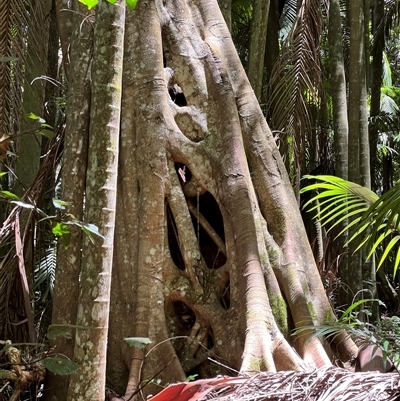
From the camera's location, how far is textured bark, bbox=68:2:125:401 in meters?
2.60

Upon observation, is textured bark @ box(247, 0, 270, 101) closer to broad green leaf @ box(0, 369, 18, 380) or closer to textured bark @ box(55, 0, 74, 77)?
textured bark @ box(55, 0, 74, 77)

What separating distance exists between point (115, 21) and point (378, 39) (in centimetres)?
759

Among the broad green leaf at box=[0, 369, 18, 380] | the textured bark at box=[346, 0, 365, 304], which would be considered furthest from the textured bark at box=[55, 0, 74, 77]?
the textured bark at box=[346, 0, 365, 304]

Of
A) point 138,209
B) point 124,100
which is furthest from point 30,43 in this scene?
point 138,209

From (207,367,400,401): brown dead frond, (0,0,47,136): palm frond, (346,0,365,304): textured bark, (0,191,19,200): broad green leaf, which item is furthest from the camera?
(346,0,365,304): textured bark

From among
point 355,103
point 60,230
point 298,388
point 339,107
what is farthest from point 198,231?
point 339,107

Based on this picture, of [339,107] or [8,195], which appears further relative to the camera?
[339,107]

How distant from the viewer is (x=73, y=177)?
11.4ft

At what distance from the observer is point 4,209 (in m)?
6.04

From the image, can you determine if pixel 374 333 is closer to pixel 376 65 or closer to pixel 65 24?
pixel 65 24

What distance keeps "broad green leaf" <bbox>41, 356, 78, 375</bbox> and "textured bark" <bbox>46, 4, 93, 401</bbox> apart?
2.50ft

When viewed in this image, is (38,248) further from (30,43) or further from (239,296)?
(239,296)

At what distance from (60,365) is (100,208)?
2.16 ft

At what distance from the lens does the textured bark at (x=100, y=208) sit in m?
2.60
